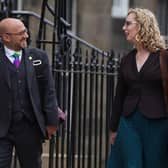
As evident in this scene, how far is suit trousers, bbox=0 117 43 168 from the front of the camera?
22.0 ft

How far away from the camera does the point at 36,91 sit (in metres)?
6.79

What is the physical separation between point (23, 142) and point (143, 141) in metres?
1.05

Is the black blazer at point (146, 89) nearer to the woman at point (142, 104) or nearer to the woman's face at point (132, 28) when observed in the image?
the woman at point (142, 104)

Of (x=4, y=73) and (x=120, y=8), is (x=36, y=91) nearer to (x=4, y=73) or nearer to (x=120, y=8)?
(x=4, y=73)

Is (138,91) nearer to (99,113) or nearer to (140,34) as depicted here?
(140,34)

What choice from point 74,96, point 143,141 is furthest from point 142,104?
point 74,96

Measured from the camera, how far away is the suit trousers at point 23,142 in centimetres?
672

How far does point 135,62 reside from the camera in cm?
697

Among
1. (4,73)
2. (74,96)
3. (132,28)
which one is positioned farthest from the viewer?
(74,96)

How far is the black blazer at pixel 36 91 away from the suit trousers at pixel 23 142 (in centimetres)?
7

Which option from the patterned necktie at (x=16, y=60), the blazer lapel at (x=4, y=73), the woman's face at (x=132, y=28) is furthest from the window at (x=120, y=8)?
the blazer lapel at (x=4, y=73)

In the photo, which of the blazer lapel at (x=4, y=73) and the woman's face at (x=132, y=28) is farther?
the woman's face at (x=132, y=28)

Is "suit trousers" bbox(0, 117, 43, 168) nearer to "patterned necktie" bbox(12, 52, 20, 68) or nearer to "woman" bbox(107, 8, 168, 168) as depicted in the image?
"patterned necktie" bbox(12, 52, 20, 68)

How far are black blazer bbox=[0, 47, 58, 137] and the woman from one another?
66 cm
